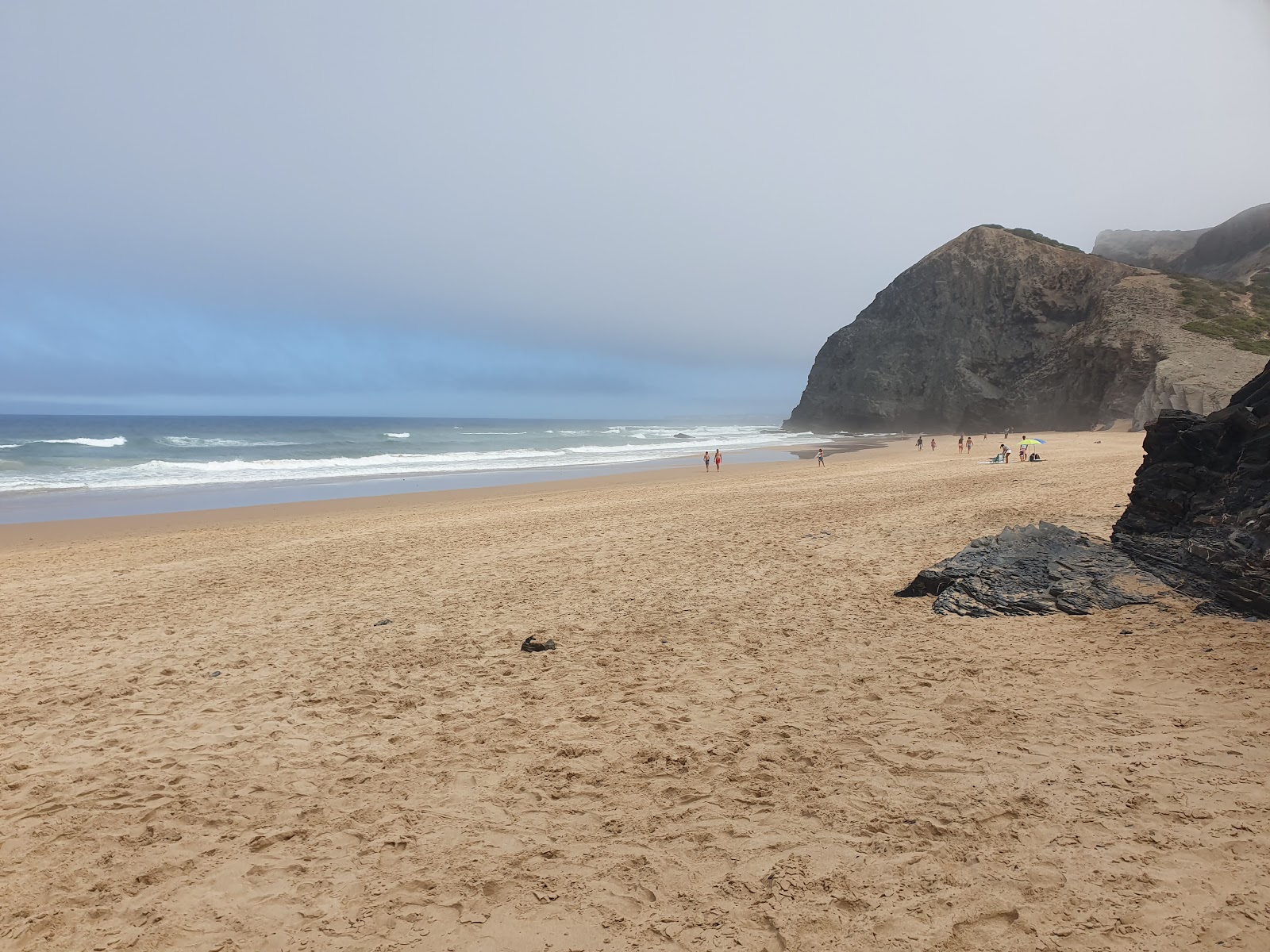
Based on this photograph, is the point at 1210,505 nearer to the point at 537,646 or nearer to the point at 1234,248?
the point at 537,646

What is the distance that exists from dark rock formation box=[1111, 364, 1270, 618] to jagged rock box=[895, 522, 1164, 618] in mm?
314

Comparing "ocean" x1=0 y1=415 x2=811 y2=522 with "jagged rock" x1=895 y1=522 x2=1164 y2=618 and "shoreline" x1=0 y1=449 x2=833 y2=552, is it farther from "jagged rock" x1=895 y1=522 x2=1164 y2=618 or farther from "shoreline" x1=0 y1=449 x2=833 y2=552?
"jagged rock" x1=895 y1=522 x2=1164 y2=618

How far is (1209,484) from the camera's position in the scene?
6598mm

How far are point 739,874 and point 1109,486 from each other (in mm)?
14528

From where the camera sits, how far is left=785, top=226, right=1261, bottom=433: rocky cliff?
47969 mm

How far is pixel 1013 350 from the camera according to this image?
64.2 metres

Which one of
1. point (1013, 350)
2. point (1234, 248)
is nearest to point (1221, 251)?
point (1234, 248)

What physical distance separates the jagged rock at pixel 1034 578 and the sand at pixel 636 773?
339mm

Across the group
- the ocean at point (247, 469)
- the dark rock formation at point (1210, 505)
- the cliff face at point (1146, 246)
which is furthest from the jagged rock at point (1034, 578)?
the cliff face at point (1146, 246)

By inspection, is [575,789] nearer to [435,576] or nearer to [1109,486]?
[435,576]

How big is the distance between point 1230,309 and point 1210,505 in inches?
2468

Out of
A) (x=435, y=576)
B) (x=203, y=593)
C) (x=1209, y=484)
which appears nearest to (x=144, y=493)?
Result: (x=203, y=593)

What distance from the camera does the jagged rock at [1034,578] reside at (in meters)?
6.64

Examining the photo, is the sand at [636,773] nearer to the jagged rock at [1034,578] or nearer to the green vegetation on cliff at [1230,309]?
the jagged rock at [1034,578]
